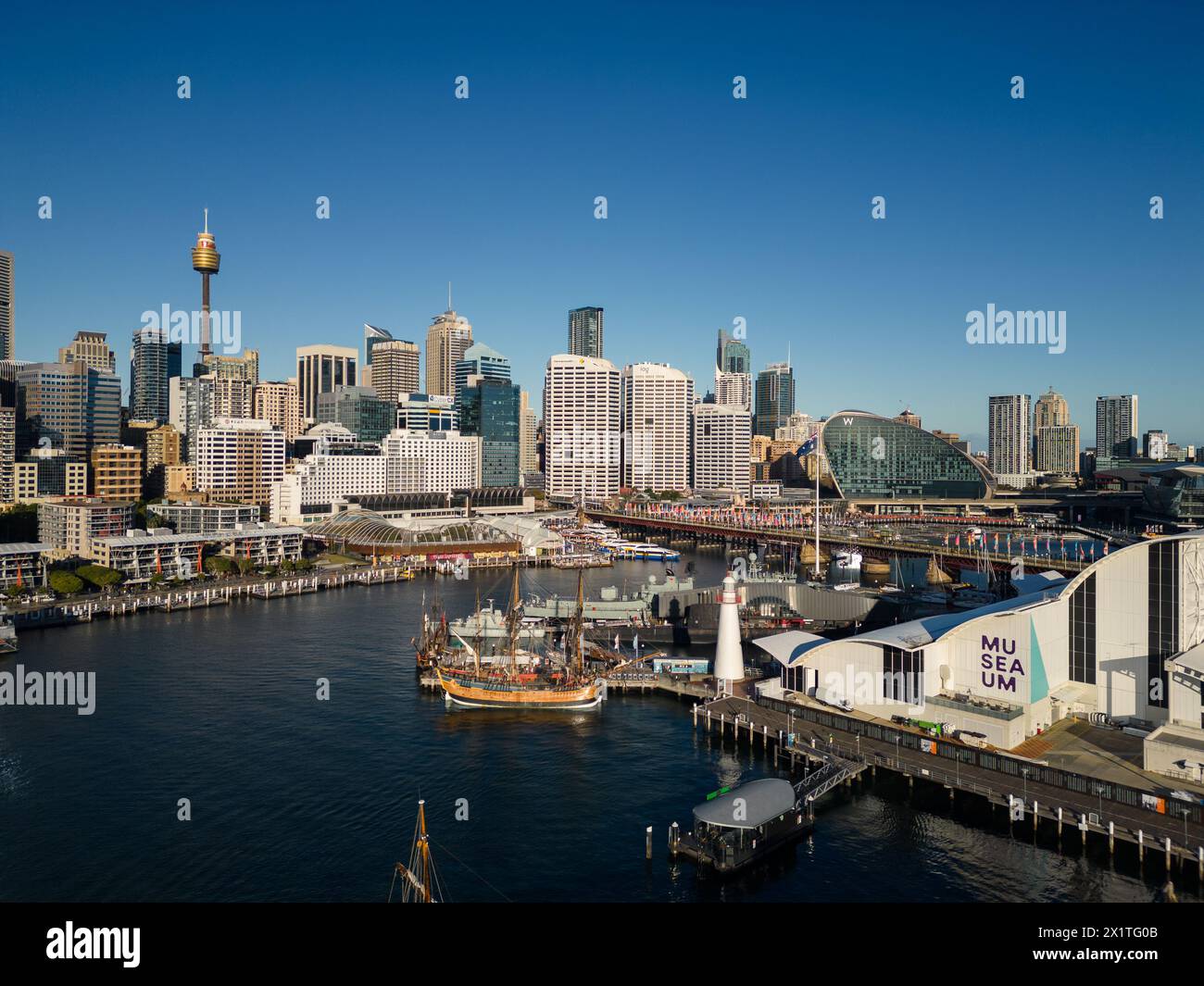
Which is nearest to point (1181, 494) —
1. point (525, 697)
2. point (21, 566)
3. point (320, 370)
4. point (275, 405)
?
point (525, 697)

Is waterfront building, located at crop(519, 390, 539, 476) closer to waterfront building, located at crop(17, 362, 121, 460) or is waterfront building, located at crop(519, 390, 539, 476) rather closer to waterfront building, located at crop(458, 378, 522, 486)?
waterfront building, located at crop(458, 378, 522, 486)

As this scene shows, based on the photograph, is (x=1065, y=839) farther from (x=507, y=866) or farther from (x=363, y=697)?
(x=363, y=697)

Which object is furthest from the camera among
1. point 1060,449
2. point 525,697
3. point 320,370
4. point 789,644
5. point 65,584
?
point 1060,449

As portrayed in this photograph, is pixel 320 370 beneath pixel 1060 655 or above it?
above

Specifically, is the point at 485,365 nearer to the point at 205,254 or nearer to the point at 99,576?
the point at 205,254

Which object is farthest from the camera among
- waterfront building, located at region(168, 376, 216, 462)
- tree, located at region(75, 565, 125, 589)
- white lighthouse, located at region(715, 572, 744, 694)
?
waterfront building, located at region(168, 376, 216, 462)

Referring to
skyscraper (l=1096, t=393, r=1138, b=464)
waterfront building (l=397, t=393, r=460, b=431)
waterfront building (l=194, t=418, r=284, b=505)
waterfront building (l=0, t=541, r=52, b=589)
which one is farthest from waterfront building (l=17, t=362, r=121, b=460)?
skyscraper (l=1096, t=393, r=1138, b=464)
